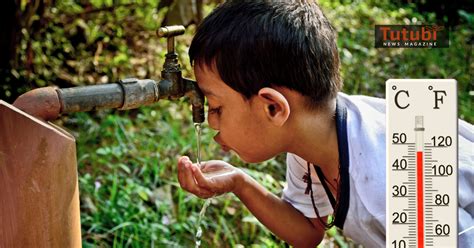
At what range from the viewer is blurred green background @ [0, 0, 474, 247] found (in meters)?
2.20

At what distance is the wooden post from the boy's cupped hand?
1.09ft

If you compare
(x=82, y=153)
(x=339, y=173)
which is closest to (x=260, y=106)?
(x=339, y=173)

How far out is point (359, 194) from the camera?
4.81 ft

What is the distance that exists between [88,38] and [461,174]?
2.26 metres

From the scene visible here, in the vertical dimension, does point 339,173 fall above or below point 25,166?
below

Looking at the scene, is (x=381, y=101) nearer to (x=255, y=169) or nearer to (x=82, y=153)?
(x=255, y=169)

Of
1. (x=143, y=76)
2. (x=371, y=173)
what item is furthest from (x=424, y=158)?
(x=143, y=76)

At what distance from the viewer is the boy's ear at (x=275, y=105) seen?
4.70 feet

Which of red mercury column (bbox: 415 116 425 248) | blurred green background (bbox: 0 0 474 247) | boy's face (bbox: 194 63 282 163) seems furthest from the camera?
blurred green background (bbox: 0 0 474 247)

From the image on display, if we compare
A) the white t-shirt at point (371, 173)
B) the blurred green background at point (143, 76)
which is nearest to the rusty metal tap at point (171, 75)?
the white t-shirt at point (371, 173)

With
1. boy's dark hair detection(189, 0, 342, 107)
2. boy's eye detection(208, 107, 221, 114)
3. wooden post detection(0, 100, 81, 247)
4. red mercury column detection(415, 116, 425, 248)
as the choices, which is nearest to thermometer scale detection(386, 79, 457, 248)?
red mercury column detection(415, 116, 425, 248)

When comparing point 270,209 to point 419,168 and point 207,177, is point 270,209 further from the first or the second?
point 419,168

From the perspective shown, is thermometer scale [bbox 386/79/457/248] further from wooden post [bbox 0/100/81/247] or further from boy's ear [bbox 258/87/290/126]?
wooden post [bbox 0/100/81/247]

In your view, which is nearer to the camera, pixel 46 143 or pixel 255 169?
pixel 46 143
